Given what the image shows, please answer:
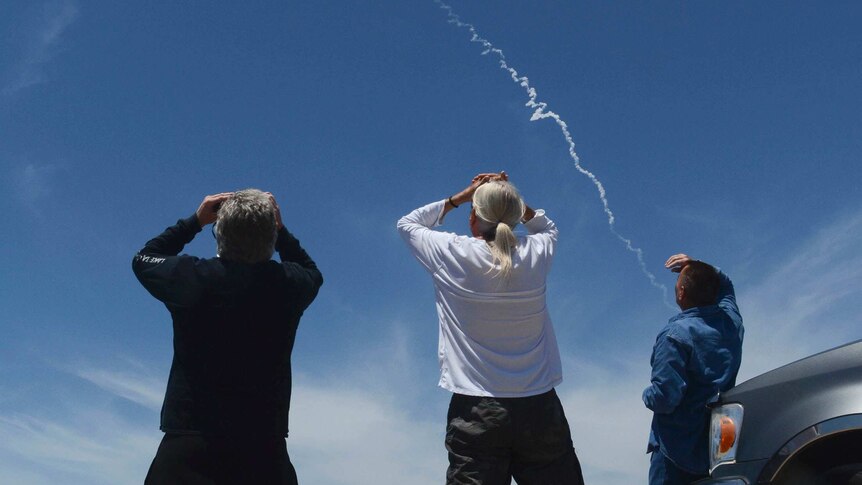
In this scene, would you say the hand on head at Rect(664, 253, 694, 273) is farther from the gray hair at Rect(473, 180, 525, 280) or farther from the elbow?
the gray hair at Rect(473, 180, 525, 280)

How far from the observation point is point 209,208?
432 centimetres

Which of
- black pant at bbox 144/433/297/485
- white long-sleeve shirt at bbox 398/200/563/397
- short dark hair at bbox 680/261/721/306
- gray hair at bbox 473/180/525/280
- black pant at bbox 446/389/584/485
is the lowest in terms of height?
black pant at bbox 144/433/297/485

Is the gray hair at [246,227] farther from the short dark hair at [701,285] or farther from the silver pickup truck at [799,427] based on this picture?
the short dark hair at [701,285]

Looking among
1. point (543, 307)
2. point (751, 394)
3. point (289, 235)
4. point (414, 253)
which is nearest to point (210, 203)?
point (289, 235)

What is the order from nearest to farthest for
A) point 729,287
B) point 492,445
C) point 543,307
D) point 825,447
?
point 825,447 < point 492,445 < point 543,307 < point 729,287

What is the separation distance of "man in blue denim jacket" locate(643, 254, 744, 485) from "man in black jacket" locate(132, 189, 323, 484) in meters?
2.57

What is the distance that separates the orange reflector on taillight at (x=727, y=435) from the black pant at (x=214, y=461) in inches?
86.1

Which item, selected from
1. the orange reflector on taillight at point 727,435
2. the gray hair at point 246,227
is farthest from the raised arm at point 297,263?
the orange reflector on taillight at point 727,435

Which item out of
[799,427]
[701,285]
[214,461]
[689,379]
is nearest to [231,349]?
[214,461]

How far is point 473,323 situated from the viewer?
4367mm

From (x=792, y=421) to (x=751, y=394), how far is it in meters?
0.38

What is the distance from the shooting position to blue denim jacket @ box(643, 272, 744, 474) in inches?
214

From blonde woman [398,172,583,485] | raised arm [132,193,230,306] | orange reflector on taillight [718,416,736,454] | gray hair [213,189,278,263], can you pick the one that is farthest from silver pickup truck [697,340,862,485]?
raised arm [132,193,230,306]

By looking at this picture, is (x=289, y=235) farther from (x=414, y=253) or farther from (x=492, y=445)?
(x=492, y=445)
